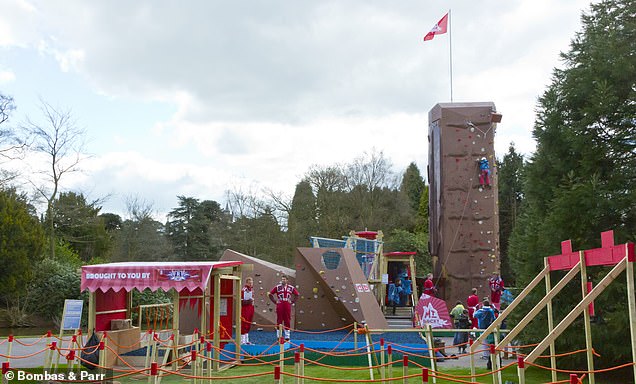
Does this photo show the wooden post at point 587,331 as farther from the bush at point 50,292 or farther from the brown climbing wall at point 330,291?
the bush at point 50,292

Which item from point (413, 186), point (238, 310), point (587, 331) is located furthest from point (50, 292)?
point (413, 186)

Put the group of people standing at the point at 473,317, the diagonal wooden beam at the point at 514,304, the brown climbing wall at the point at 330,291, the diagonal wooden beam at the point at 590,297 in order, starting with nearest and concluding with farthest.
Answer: the diagonal wooden beam at the point at 590,297 < the diagonal wooden beam at the point at 514,304 < the group of people standing at the point at 473,317 < the brown climbing wall at the point at 330,291

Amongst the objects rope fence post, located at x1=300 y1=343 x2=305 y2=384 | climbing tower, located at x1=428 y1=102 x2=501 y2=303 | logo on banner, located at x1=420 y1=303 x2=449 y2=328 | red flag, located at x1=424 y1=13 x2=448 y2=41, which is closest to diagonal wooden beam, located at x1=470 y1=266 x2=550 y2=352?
rope fence post, located at x1=300 y1=343 x2=305 y2=384

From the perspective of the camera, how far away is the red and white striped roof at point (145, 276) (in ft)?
37.3

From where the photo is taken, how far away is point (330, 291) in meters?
19.8

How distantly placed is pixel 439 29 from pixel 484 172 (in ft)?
21.2

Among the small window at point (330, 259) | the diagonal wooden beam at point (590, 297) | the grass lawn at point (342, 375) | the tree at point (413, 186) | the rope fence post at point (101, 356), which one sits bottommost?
the grass lawn at point (342, 375)

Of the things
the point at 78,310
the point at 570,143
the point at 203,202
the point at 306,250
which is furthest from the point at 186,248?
the point at 570,143

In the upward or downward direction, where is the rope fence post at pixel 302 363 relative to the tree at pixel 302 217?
downward

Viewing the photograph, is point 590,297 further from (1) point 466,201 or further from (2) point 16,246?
(2) point 16,246

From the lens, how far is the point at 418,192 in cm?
4784

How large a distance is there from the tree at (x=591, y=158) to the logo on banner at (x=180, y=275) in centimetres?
652

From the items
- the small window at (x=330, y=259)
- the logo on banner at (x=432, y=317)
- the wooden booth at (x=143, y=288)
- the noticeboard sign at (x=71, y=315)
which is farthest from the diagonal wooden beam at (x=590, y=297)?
the small window at (x=330, y=259)

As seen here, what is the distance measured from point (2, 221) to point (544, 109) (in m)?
21.7
